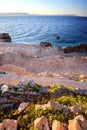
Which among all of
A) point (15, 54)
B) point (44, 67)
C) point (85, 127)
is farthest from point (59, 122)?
point (15, 54)

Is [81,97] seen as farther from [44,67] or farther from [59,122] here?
[44,67]

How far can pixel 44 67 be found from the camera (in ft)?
97.4

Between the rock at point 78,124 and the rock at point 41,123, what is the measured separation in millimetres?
1083

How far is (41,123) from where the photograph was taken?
32.7 ft

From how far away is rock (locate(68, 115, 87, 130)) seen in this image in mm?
9434

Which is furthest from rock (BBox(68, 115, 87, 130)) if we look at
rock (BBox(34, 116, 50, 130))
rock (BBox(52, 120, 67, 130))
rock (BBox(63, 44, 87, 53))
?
rock (BBox(63, 44, 87, 53))

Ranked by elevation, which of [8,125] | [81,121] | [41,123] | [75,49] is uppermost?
[81,121]

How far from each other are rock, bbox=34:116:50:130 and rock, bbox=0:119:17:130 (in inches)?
38.6

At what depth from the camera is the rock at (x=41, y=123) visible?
32.0 ft

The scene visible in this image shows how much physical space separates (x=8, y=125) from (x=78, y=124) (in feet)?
10.4

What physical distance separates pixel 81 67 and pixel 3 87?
1857 centimetres

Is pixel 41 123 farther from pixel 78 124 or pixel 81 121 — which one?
pixel 81 121

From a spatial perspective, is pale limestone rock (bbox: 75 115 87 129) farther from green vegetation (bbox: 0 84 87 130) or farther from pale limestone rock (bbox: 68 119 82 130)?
green vegetation (bbox: 0 84 87 130)

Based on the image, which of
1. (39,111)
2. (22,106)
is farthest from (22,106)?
(39,111)
